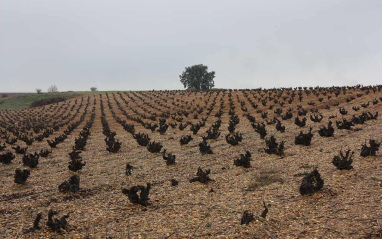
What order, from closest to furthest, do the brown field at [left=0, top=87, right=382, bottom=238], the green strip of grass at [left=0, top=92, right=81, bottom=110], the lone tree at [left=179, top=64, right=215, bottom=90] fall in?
1. the brown field at [left=0, top=87, right=382, bottom=238]
2. the green strip of grass at [left=0, top=92, right=81, bottom=110]
3. the lone tree at [left=179, top=64, right=215, bottom=90]

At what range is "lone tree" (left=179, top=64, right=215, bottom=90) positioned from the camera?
8644cm

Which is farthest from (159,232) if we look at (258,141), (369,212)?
(258,141)

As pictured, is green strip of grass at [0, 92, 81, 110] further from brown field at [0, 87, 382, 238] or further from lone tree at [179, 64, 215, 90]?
brown field at [0, 87, 382, 238]

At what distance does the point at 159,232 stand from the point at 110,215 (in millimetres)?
1701

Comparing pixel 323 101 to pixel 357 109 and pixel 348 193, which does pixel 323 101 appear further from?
pixel 348 193

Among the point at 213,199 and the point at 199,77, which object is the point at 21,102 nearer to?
the point at 199,77

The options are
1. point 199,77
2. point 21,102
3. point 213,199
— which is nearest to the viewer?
point 213,199

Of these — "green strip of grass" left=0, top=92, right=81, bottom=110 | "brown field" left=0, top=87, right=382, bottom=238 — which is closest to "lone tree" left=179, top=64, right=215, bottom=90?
"green strip of grass" left=0, top=92, right=81, bottom=110

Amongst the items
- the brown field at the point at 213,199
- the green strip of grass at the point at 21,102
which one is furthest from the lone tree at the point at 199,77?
the brown field at the point at 213,199

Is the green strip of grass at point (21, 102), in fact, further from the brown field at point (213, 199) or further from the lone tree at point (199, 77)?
the brown field at point (213, 199)

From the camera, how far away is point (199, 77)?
8638 cm

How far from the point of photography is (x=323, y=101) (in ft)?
109

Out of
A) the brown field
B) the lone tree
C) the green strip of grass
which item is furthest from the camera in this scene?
the lone tree

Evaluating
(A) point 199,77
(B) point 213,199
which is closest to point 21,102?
(A) point 199,77
